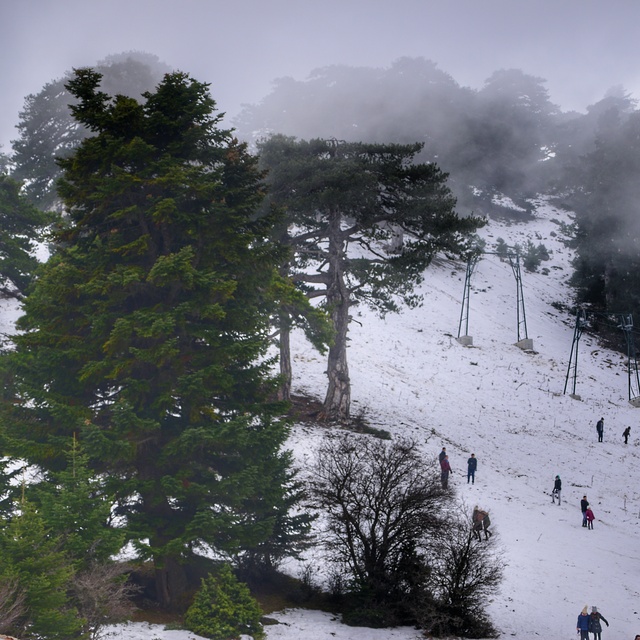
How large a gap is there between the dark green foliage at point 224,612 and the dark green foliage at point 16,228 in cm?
1735

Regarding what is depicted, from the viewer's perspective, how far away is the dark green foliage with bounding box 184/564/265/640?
1255 cm

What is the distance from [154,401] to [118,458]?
1398 millimetres

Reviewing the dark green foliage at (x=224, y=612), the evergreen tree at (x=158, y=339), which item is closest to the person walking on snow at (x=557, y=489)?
the evergreen tree at (x=158, y=339)

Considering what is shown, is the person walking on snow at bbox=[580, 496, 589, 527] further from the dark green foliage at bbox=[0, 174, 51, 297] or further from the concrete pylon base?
the dark green foliage at bbox=[0, 174, 51, 297]

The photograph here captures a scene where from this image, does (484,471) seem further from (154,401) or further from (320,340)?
(154,401)

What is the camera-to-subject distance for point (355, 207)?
1045 inches

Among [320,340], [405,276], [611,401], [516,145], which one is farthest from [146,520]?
[516,145]

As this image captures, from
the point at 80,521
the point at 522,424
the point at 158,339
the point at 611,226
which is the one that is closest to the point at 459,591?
the point at 80,521

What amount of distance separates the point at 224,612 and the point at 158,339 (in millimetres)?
5725

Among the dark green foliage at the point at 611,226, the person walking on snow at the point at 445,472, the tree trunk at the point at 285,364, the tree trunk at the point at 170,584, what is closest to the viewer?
the tree trunk at the point at 170,584

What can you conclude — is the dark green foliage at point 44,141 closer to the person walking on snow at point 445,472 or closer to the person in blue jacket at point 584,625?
the person walking on snow at point 445,472

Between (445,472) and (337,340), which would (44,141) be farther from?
(445,472)

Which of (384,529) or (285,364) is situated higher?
(285,364)

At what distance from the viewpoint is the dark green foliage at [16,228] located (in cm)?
2633
